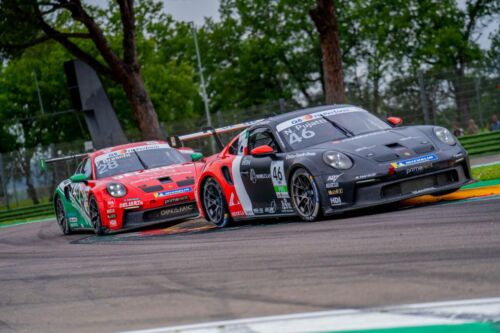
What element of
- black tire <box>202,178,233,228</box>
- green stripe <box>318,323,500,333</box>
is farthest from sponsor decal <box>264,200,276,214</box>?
green stripe <box>318,323,500,333</box>

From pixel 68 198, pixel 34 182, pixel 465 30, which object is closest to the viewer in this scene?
pixel 68 198

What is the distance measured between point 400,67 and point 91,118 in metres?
30.8

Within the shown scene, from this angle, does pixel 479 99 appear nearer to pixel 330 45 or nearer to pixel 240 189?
pixel 330 45

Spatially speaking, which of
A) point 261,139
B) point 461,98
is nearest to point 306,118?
point 261,139

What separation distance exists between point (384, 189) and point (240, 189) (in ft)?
7.92

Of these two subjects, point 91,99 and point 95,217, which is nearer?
point 95,217

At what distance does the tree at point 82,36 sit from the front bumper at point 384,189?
17.8 meters

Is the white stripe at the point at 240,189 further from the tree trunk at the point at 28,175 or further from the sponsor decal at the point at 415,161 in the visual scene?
the tree trunk at the point at 28,175

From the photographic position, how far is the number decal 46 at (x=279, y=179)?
1079 cm

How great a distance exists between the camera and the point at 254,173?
1148 centimetres

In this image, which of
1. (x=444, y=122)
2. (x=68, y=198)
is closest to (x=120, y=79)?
(x=444, y=122)

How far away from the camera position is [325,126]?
11.3 meters

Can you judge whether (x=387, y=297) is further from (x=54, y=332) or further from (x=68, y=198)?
(x=68, y=198)

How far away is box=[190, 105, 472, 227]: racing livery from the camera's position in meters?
9.94
